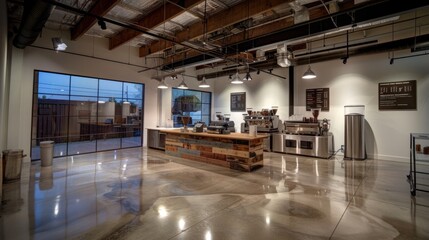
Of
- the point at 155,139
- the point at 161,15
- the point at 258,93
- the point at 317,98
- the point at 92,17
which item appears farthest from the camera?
the point at 258,93

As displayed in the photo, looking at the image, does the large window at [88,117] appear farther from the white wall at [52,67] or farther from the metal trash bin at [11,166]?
the metal trash bin at [11,166]

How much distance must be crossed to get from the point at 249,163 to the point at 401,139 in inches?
188

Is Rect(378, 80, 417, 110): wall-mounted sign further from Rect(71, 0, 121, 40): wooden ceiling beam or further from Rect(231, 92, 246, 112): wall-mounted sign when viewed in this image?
Rect(71, 0, 121, 40): wooden ceiling beam

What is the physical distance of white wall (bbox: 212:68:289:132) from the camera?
27.3 feet

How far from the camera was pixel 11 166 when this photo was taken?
13.5 feet

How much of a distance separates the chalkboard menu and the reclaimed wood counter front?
3.09 m

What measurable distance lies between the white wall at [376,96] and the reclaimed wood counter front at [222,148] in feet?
11.3

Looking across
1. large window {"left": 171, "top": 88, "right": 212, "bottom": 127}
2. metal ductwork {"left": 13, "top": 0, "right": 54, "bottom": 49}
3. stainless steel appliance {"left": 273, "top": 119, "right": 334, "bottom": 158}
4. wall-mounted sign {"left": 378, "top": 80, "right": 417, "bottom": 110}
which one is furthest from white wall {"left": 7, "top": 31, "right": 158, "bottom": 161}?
wall-mounted sign {"left": 378, "top": 80, "right": 417, "bottom": 110}

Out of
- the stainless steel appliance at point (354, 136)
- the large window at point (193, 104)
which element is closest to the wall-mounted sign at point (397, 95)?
the stainless steel appliance at point (354, 136)

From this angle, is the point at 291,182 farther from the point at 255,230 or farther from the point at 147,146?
the point at 147,146

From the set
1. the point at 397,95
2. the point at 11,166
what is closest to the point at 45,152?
the point at 11,166

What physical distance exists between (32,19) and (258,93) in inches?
295

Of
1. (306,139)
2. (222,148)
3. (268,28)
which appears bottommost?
(222,148)

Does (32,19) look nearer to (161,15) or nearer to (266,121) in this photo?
(161,15)
